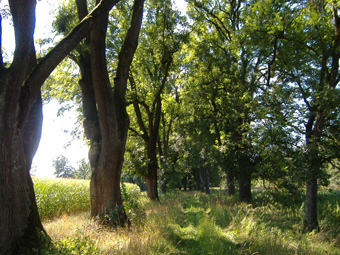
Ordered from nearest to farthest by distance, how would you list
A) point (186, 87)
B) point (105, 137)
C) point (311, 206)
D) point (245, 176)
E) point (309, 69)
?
1. point (105, 137)
2. point (311, 206)
3. point (309, 69)
4. point (245, 176)
5. point (186, 87)

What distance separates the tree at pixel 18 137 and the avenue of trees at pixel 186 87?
0.06 feet

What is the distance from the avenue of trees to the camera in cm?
464

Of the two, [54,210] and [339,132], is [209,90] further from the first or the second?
[54,210]

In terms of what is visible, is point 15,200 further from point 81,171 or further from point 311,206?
point 81,171

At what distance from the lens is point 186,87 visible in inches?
735

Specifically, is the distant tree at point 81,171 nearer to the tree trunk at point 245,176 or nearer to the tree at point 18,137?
the tree trunk at point 245,176

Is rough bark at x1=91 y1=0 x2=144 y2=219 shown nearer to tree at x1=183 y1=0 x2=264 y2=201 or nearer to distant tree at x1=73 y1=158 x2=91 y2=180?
tree at x1=183 y1=0 x2=264 y2=201

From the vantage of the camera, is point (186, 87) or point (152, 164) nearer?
point (152, 164)

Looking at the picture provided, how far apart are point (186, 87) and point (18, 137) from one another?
15.1 metres

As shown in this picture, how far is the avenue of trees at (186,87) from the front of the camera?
464 cm

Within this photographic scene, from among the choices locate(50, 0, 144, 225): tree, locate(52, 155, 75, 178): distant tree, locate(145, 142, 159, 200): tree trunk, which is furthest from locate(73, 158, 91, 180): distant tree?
locate(50, 0, 144, 225): tree

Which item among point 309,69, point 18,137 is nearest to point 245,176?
point 309,69

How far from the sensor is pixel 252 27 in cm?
1003

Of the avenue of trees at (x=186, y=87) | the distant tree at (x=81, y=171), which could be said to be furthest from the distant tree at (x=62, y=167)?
the avenue of trees at (x=186, y=87)
